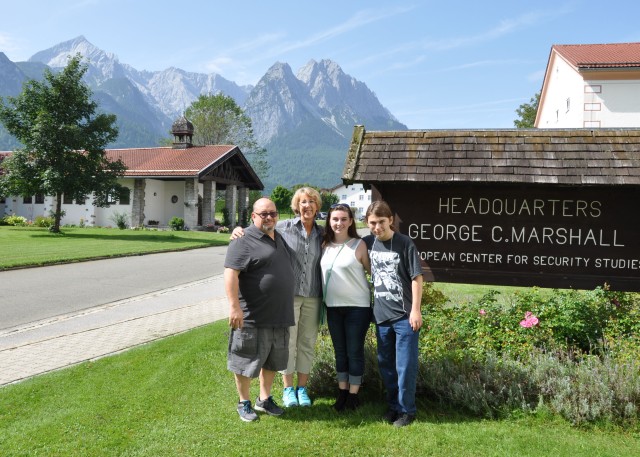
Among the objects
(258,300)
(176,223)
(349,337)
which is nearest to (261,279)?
(258,300)

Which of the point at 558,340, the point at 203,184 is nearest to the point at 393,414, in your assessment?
the point at 558,340

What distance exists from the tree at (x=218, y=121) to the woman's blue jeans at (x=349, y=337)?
154 ft

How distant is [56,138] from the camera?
76.8 feet

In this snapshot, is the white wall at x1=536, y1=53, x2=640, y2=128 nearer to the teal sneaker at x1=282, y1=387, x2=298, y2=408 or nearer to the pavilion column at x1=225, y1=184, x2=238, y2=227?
the teal sneaker at x1=282, y1=387, x2=298, y2=408

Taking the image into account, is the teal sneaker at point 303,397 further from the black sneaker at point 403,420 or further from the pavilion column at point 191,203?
the pavilion column at point 191,203

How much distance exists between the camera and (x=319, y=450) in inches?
136

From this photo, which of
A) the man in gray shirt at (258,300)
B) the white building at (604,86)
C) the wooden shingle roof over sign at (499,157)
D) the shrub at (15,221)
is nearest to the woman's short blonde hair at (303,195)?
the man in gray shirt at (258,300)

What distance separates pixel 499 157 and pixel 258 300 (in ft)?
11.0

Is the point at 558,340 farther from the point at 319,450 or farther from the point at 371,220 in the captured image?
the point at 319,450

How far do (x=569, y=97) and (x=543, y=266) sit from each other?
848 inches

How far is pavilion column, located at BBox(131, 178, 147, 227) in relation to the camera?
32531 mm

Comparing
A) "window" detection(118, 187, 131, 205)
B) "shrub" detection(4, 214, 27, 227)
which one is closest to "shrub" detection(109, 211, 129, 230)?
"window" detection(118, 187, 131, 205)

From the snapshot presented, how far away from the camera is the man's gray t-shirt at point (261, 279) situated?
12.4 ft

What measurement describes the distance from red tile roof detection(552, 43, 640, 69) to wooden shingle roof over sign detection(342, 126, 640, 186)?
1855 centimetres
